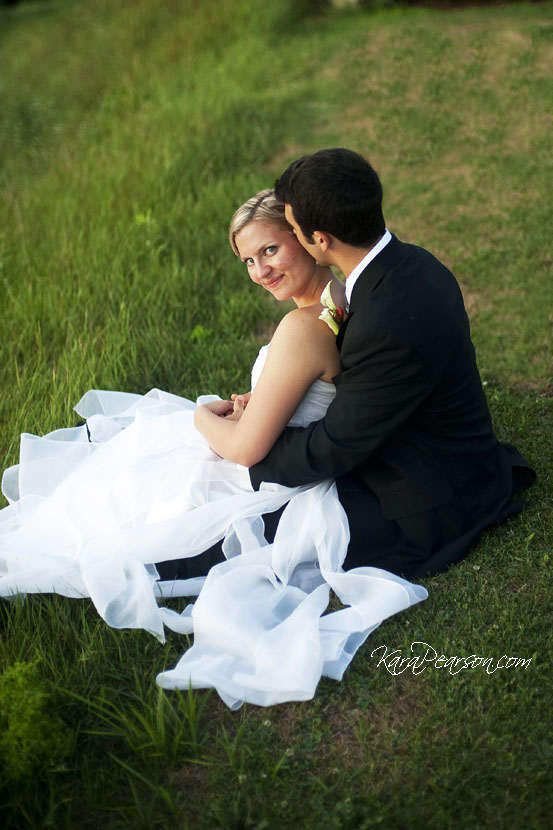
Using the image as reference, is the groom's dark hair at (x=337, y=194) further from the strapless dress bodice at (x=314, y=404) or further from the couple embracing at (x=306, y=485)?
the strapless dress bodice at (x=314, y=404)

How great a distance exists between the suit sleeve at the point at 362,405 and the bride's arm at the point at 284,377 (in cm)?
12

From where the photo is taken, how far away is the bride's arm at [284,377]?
3.52 m

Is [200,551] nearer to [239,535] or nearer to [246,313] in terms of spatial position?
[239,535]

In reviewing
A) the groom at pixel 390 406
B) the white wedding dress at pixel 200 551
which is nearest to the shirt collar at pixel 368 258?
the groom at pixel 390 406

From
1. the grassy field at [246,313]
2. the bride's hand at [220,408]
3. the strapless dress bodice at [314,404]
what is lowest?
the grassy field at [246,313]

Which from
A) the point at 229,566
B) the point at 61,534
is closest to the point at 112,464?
the point at 61,534

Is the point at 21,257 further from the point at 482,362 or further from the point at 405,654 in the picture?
the point at 405,654

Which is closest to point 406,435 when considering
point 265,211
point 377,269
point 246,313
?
point 377,269

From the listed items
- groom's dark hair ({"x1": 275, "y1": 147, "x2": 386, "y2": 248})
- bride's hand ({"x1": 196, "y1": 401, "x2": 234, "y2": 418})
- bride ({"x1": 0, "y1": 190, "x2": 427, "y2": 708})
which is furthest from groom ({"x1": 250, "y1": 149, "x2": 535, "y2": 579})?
bride's hand ({"x1": 196, "y1": 401, "x2": 234, "y2": 418})

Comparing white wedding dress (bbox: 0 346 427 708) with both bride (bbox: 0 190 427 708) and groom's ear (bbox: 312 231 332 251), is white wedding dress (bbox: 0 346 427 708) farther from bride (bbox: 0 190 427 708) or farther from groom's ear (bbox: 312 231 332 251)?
groom's ear (bbox: 312 231 332 251)

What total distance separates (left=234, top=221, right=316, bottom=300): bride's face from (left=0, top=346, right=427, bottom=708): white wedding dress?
342 millimetres

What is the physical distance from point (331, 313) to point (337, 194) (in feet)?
1.63

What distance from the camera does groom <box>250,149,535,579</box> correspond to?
3.30 m

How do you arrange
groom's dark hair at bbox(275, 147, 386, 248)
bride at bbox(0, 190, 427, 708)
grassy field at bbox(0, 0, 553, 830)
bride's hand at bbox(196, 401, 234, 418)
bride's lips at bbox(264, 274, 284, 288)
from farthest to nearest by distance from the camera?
1. bride's hand at bbox(196, 401, 234, 418)
2. bride's lips at bbox(264, 274, 284, 288)
3. bride at bbox(0, 190, 427, 708)
4. groom's dark hair at bbox(275, 147, 386, 248)
5. grassy field at bbox(0, 0, 553, 830)
